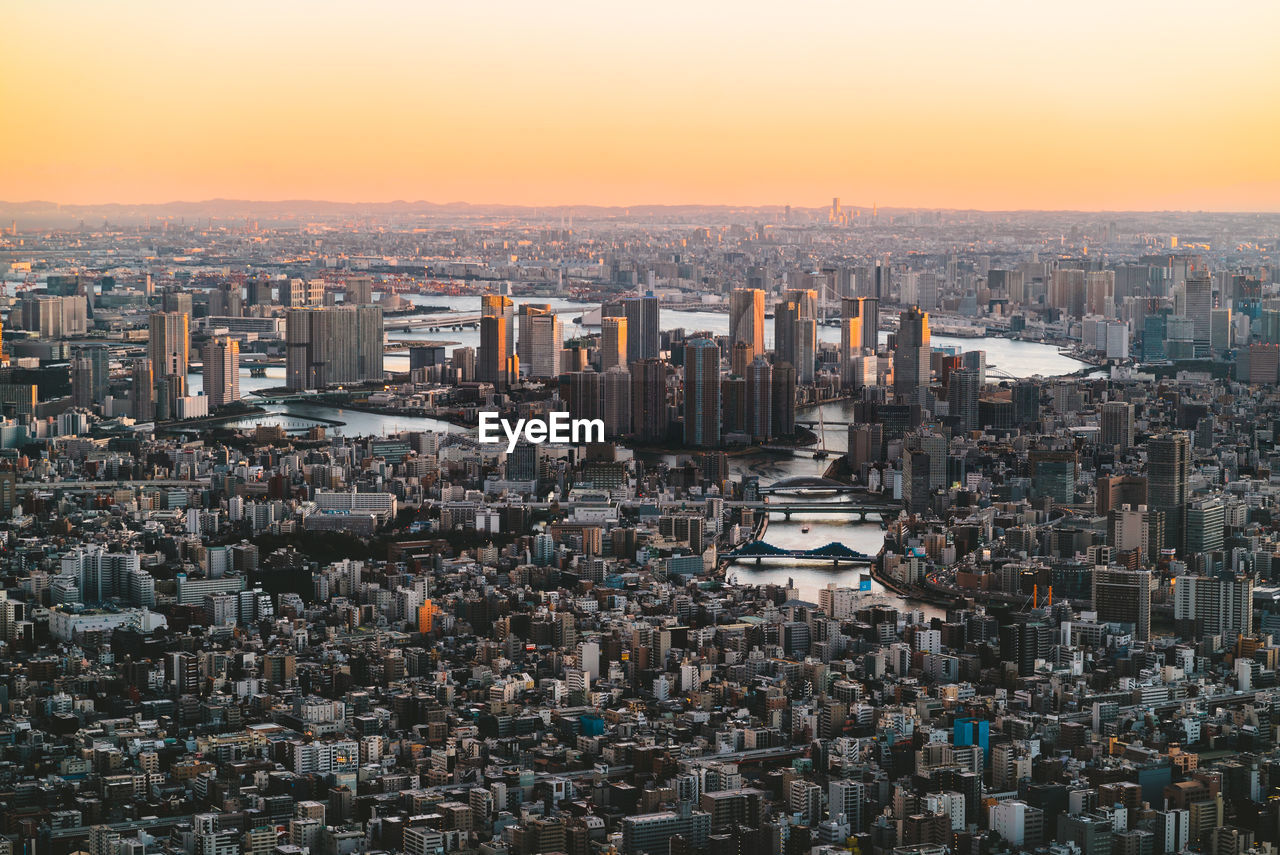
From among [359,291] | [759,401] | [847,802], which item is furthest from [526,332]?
[847,802]

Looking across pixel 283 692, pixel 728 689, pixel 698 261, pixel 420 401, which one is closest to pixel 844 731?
pixel 728 689

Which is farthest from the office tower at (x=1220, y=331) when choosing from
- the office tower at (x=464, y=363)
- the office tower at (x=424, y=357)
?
the office tower at (x=424, y=357)

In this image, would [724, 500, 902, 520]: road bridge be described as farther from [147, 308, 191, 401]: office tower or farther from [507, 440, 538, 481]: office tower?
[147, 308, 191, 401]: office tower

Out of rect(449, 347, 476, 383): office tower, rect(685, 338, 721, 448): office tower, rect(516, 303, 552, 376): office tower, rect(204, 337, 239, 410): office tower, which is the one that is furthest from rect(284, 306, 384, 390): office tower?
rect(685, 338, 721, 448): office tower

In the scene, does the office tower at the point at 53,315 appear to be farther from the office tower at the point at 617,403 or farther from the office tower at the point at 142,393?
the office tower at the point at 617,403

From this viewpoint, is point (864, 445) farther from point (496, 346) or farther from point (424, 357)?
point (424, 357)
